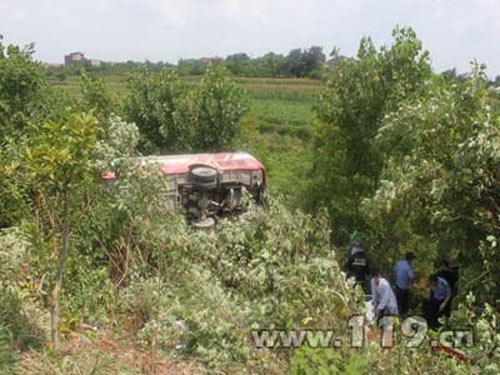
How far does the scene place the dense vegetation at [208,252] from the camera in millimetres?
5777

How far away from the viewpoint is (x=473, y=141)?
6.54 metres

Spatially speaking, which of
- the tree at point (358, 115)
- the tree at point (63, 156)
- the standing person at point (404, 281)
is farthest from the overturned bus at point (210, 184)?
the tree at point (63, 156)

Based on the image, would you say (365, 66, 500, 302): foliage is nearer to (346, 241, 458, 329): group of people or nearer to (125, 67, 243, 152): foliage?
(346, 241, 458, 329): group of people

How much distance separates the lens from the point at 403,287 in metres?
9.62

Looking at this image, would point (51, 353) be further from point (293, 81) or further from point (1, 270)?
point (293, 81)

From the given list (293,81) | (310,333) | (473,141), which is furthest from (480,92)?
(293,81)

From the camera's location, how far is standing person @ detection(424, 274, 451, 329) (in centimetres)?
864

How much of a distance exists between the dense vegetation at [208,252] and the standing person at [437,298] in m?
0.55

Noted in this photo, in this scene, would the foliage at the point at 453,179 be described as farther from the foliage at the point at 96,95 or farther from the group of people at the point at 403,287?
the foliage at the point at 96,95

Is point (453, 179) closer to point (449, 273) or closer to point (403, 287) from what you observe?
point (449, 273)

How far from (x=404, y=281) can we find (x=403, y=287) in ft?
0.36

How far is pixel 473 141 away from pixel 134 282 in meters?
4.43

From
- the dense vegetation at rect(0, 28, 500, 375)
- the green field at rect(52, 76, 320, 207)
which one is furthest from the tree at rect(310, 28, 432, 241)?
the green field at rect(52, 76, 320, 207)

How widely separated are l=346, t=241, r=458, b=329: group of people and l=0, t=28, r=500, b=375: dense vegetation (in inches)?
14.1
